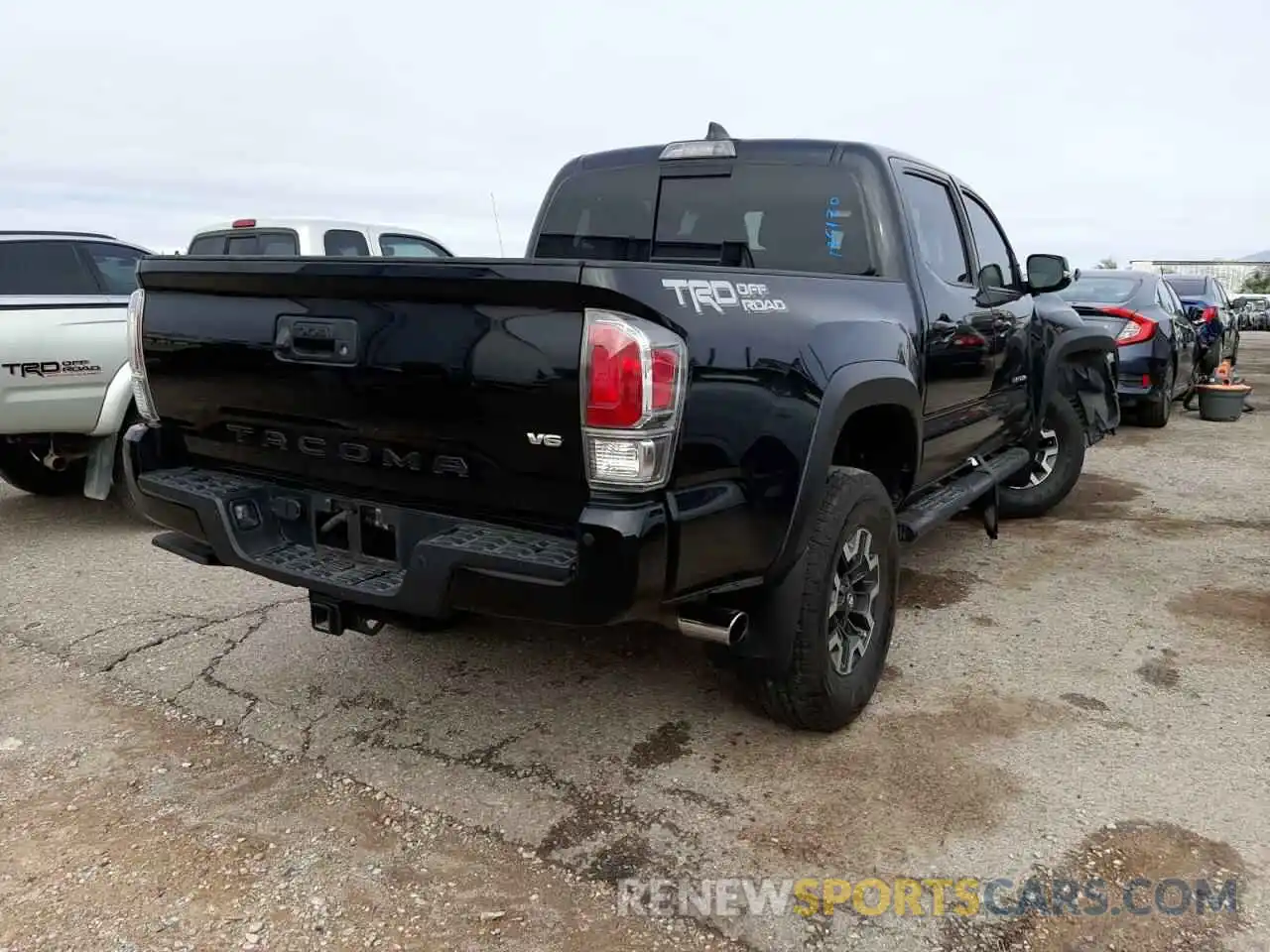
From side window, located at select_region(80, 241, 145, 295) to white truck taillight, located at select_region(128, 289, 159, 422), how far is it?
3330 mm

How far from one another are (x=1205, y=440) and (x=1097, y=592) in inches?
231

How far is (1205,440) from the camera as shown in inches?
379

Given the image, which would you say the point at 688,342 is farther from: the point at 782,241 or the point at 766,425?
the point at 782,241

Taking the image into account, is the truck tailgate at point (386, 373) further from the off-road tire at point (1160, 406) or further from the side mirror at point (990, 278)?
the off-road tire at point (1160, 406)

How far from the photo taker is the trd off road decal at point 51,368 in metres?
5.47

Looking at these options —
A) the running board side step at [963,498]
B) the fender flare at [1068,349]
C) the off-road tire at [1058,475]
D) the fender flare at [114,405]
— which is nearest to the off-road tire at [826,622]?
the running board side step at [963,498]

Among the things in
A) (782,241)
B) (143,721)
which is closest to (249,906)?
(143,721)

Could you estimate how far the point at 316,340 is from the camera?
2824 millimetres

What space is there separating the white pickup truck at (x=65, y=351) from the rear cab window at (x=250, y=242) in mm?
1747

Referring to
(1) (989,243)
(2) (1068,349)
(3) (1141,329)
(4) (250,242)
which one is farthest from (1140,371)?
(4) (250,242)

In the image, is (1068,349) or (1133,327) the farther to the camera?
(1133,327)

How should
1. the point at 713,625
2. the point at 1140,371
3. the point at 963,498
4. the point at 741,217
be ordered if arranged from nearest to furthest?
the point at 713,625
the point at 741,217
the point at 963,498
the point at 1140,371

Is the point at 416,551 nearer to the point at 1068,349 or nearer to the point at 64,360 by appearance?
the point at 64,360

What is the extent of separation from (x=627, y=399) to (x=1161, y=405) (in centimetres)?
953
